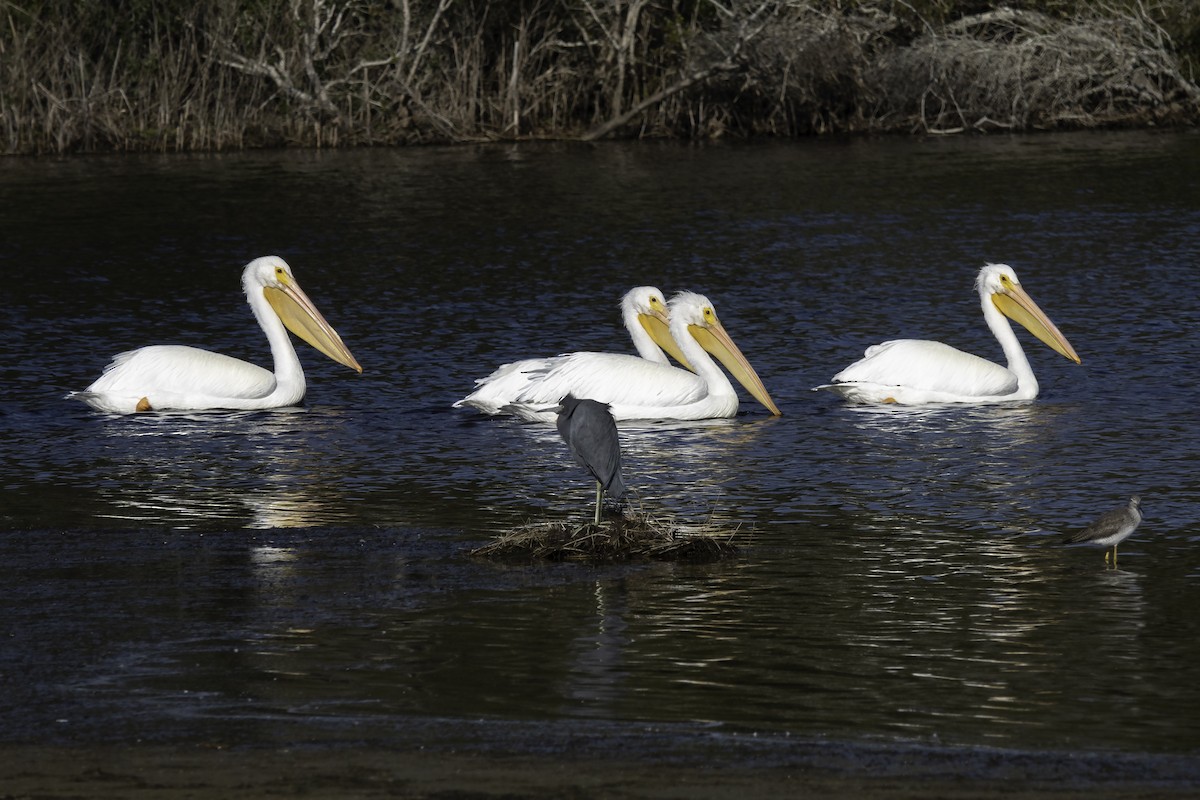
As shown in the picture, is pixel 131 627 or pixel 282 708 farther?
pixel 131 627

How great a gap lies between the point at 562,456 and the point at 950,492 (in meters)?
1.94

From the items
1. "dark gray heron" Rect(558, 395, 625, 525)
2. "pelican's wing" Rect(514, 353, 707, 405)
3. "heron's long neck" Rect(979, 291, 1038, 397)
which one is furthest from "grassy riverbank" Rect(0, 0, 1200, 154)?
"dark gray heron" Rect(558, 395, 625, 525)

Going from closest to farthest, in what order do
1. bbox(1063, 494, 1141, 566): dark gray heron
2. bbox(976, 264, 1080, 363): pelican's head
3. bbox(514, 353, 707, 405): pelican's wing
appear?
1. bbox(1063, 494, 1141, 566): dark gray heron
2. bbox(514, 353, 707, 405): pelican's wing
3. bbox(976, 264, 1080, 363): pelican's head

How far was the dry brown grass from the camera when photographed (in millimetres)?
6859

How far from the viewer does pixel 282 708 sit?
514 cm

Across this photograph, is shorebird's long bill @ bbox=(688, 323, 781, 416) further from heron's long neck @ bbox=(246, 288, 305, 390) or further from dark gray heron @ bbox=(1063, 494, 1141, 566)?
dark gray heron @ bbox=(1063, 494, 1141, 566)

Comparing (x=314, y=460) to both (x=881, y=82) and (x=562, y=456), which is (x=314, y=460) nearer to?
(x=562, y=456)

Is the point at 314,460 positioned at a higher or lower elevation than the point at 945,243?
lower

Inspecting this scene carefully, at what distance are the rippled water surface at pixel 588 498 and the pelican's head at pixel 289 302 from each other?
0.90 ft

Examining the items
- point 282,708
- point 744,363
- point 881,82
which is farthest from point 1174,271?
point 881,82

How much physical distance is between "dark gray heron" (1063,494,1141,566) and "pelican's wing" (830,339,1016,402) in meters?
3.60

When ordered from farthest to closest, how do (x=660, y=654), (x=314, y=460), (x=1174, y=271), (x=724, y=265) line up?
(x=724, y=265)
(x=1174, y=271)
(x=314, y=460)
(x=660, y=654)

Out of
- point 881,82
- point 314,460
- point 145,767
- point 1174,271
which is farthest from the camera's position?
point 881,82

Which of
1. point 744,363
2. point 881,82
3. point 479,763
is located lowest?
point 479,763
